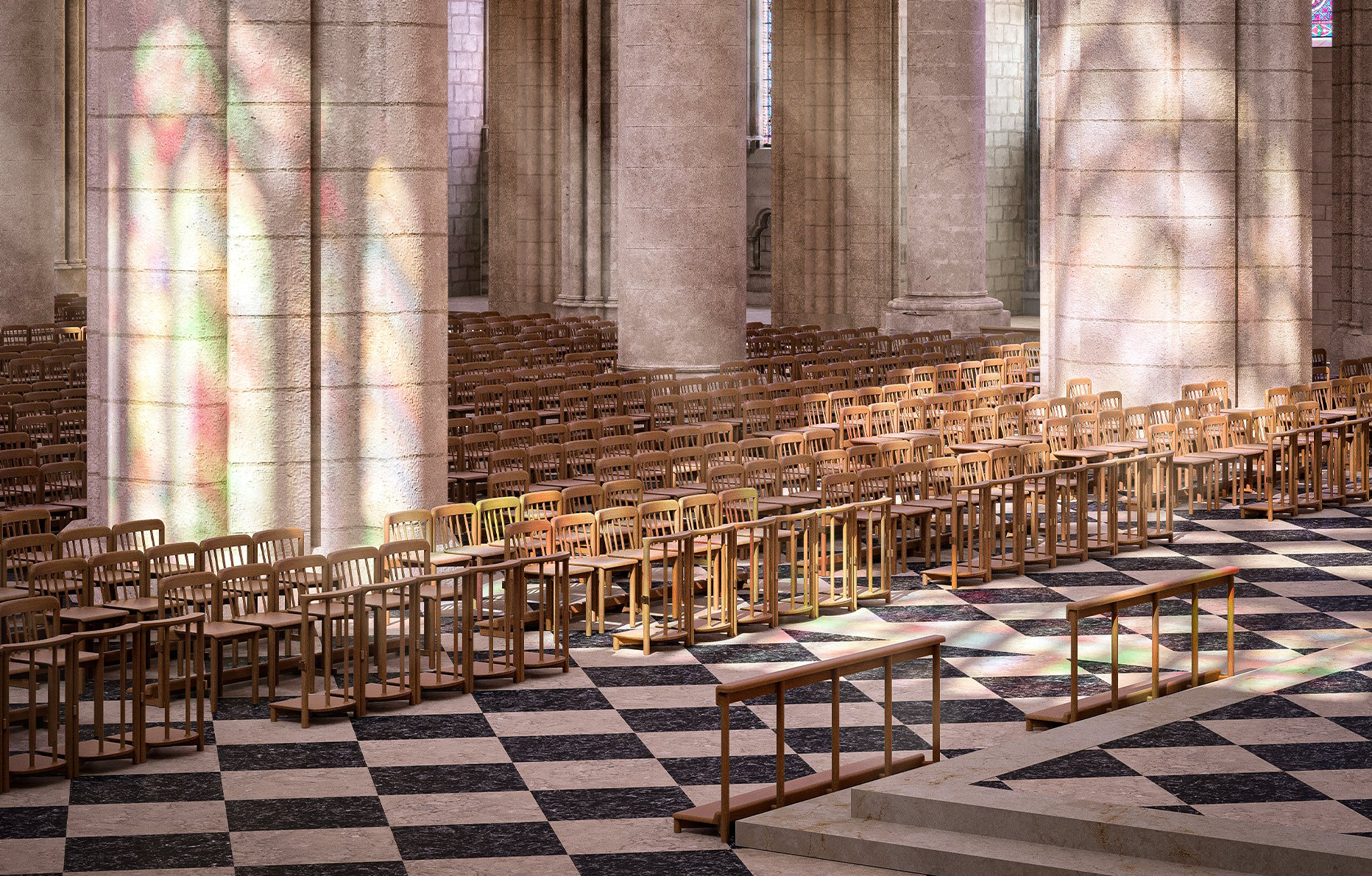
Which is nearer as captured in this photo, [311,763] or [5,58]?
[311,763]

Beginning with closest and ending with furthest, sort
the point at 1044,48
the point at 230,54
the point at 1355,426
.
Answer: the point at 230,54 < the point at 1355,426 < the point at 1044,48

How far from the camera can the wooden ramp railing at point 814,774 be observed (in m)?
9.75

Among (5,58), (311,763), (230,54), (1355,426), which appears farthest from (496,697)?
(5,58)

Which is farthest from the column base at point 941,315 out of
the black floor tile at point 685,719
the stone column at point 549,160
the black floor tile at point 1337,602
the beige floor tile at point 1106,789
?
the beige floor tile at point 1106,789

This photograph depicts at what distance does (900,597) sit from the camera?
52.5 feet

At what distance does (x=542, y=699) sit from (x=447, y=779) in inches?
74.6

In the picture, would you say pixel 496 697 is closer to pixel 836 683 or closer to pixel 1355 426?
pixel 836 683

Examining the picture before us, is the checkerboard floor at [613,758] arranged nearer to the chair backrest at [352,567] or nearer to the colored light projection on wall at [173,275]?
the chair backrest at [352,567]

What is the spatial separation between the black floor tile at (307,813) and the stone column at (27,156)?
26.1m

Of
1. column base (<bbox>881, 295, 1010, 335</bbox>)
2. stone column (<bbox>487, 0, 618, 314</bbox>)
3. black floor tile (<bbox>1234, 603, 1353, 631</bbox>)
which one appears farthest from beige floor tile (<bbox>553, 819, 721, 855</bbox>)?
stone column (<bbox>487, 0, 618, 314</bbox>)

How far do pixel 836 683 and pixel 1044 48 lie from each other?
17.1m

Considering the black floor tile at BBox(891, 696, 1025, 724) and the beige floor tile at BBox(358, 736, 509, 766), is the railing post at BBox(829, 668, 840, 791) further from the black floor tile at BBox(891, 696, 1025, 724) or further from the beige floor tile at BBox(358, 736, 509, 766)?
the beige floor tile at BBox(358, 736, 509, 766)

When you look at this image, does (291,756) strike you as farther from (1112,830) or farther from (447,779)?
(1112,830)

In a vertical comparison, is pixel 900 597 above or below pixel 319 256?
below
